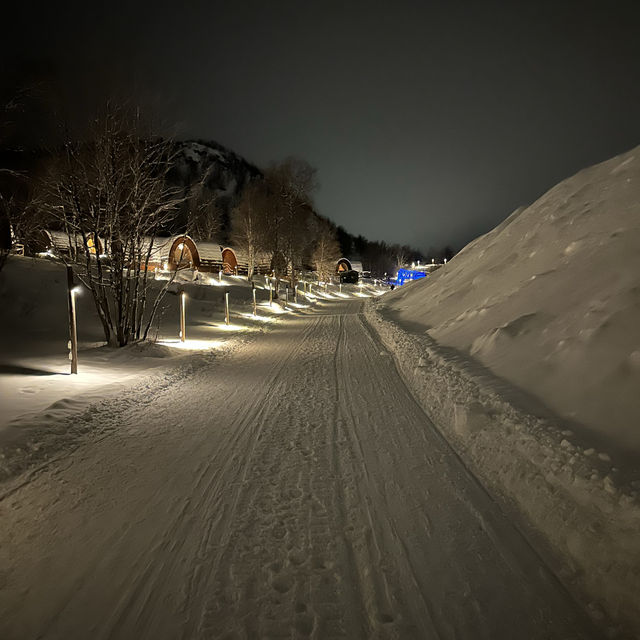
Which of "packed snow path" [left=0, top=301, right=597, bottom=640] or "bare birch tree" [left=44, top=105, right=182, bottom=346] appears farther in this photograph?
"bare birch tree" [left=44, top=105, right=182, bottom=346]

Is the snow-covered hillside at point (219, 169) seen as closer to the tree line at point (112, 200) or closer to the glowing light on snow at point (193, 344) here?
the glowing light on snow at point (193, 344)

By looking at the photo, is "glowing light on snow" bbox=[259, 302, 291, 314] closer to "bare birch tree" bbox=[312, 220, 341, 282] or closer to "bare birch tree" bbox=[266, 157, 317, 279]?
"bare birch tree" bbox=[266, 157, 317, 279]

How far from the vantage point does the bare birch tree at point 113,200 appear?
11.9 m

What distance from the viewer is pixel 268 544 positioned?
3275 mm

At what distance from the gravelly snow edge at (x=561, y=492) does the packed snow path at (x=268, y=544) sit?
225mm

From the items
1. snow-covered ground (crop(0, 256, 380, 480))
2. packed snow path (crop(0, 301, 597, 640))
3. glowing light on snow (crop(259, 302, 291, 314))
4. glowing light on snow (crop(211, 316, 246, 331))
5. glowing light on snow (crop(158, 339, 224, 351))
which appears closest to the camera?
packed snow path (crop(0, 301, 597, 640))

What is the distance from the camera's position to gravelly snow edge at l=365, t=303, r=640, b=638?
2713 millimetres

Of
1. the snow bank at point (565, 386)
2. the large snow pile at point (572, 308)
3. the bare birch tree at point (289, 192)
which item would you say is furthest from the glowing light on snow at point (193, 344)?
the bare birch tree at point (289, 192)

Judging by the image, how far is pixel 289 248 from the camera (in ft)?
136

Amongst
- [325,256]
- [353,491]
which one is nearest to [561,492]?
[353,491]

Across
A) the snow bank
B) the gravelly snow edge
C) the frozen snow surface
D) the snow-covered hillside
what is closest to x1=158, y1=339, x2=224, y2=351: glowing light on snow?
the frozen snow surface

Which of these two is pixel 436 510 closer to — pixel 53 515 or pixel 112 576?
pixel 112 576

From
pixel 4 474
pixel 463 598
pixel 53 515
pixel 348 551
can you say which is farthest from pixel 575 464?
pixel 4 474

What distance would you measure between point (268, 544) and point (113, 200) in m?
12.4
